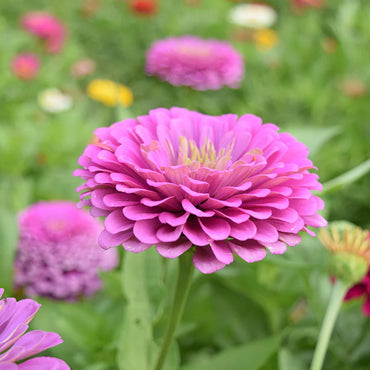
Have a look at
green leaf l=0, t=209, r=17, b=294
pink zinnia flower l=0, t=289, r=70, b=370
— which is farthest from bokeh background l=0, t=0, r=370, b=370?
pink zinnia flower l=0, t=289, r=70, b=370

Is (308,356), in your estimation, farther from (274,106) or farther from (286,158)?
(274,106)

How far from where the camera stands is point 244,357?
51 centimetres

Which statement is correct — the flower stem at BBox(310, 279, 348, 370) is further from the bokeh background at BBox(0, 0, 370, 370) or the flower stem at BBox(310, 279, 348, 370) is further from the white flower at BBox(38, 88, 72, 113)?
the white flower at BBox(38, 88, 72, 113)

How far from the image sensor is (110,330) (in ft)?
1.90

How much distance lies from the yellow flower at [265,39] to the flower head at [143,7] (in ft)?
1.50

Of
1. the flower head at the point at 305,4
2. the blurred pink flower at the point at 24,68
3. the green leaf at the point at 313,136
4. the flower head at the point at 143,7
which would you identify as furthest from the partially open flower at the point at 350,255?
the flower head at the point at 305,4

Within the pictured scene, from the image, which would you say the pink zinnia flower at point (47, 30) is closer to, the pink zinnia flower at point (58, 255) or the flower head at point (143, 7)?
the flower head at point (143, 7)

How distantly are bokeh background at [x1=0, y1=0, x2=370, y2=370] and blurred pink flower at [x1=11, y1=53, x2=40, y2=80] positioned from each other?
3cm

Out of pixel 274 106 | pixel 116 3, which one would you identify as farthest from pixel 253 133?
pixel 116 3

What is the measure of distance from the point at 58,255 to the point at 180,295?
276 mm

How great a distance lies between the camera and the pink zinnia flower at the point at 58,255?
0.61 meters

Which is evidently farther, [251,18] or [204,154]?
[251,18]

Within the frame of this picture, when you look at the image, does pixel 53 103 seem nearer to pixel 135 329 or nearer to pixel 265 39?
pixel 135 329

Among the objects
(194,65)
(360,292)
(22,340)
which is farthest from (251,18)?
(22,340)
